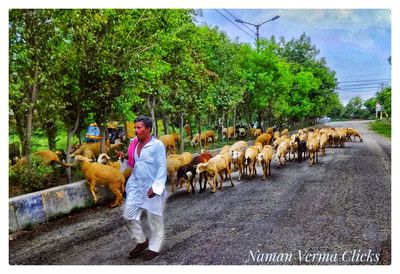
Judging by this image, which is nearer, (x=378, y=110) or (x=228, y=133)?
(x=378, y=110)

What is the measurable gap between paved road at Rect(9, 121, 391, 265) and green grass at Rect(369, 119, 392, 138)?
17 cm

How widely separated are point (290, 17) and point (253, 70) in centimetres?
703

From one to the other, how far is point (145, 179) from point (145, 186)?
0.27ft

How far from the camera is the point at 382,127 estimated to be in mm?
6887

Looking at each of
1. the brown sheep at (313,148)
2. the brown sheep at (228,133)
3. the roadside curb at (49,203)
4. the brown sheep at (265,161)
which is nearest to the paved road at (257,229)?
the roadside curb at (49,203)

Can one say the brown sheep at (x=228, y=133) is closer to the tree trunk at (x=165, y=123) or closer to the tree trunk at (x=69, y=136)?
the tree trunk at (x=165, y=123)

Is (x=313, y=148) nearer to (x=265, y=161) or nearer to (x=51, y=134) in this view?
(x=265, y=161)

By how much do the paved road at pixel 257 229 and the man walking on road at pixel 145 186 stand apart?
265 millimetres

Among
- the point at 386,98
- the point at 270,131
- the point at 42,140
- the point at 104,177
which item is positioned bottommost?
the point at 104,177

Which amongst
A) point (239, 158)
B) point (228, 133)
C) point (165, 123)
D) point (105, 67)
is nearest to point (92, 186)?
point (105, 67)

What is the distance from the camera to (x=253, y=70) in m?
13.2

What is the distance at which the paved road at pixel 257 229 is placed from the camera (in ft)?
17.1

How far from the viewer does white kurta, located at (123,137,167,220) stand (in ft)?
16.4

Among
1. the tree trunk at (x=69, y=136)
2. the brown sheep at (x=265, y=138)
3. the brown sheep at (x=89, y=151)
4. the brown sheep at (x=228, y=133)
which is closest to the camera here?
the tree trunk at (x=69, y=136)
